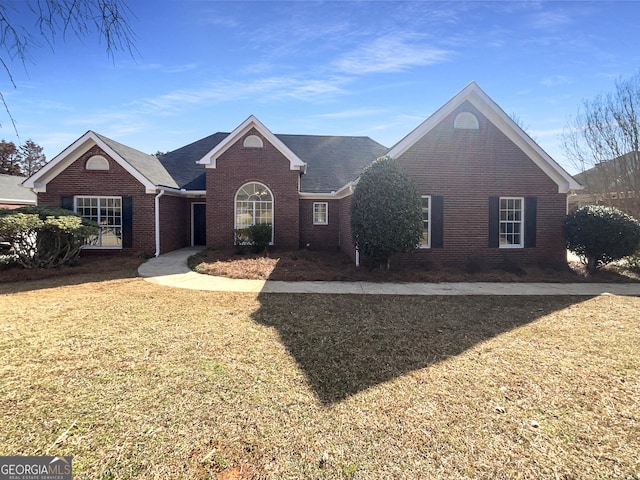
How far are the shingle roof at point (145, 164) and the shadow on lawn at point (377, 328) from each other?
1001 centimetres

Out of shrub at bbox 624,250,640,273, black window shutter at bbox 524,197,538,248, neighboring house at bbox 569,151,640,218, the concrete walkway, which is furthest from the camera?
neighboring house at bbox 569,151,640,218

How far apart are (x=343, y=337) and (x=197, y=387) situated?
2.51 meters

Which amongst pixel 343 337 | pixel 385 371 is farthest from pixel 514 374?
pixel 343 337

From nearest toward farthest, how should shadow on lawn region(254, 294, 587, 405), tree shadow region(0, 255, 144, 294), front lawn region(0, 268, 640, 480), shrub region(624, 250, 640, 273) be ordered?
front lawn region(0, 268, 640, 480) < shadow on lawn region(254, 294, 587, 405) < tree shadow region(0, 255, 144, 294) < shrub region(624, 250, 640, 273)

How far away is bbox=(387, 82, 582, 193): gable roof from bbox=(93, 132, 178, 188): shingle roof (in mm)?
10523

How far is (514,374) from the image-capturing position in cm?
434

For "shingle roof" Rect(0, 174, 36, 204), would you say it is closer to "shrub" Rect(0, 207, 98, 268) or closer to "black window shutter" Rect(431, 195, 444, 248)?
"shrub" Rect(0, 207, 98, 268)

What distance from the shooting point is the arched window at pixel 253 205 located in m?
15.8

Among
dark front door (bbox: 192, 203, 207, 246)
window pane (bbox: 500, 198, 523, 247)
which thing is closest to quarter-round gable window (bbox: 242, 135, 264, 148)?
dark front door (bbox: 192, 203, 207, 246)

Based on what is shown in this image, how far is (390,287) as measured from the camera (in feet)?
31.9

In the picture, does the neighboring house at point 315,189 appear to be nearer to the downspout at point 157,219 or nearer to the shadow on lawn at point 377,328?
the downspout at point 157,219

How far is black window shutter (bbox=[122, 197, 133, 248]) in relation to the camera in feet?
47.6

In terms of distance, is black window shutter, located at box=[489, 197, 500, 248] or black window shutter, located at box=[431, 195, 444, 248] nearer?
black window shutter, located at box=[431, 195, 444, 248]

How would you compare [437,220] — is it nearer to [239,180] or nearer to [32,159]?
[239,180]
